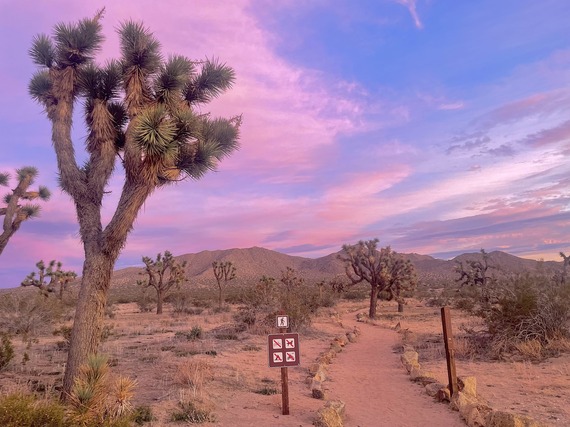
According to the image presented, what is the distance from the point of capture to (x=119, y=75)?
9.59 metres

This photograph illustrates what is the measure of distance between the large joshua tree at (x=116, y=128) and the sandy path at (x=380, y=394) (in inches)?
185

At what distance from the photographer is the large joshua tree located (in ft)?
26.3

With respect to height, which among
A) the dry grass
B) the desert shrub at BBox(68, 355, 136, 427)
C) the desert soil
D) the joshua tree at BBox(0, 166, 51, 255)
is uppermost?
the joshua tree at BBox(0, 166, 51, 255)

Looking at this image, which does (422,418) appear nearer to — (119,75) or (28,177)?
(119,75)

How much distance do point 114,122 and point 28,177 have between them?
807 cm

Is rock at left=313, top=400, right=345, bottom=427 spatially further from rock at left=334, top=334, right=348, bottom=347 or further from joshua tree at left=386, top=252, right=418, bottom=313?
joshua tree at left=386, top=252, right=418, bottom=313

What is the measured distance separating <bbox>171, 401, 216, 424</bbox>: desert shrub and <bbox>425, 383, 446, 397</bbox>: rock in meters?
4.05

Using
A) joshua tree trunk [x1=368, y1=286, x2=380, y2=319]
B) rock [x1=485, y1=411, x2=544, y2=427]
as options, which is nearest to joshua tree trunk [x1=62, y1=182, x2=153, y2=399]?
rock [x1=485, y1=411, x2=544, y2=427]

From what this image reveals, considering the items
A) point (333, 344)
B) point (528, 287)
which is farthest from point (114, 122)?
point (528, 287)

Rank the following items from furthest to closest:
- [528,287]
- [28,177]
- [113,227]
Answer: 1. [28,177]
2. [528,287]
3. [113,227]

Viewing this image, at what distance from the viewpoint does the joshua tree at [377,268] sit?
2577 cm

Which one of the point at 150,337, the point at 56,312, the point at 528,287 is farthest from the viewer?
the point at 56,312

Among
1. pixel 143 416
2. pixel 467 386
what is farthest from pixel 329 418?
pixel 467 386

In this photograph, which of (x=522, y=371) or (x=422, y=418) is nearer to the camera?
(x=422, y=418)
